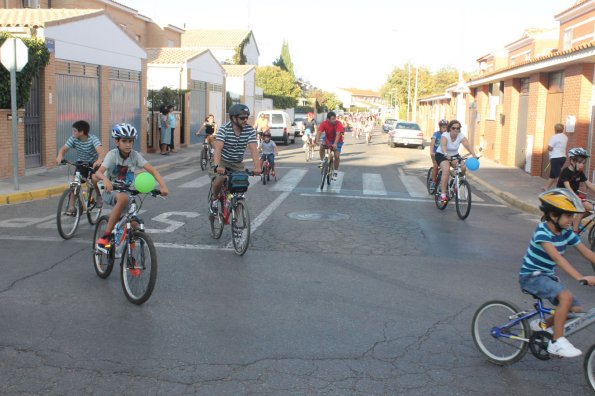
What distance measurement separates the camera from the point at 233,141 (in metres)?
8.38

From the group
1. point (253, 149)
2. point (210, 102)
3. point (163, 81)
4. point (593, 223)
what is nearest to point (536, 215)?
point (593, 223)

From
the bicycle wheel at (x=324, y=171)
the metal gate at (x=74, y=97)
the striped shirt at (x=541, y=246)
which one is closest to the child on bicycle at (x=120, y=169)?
the striped shirt at (x=541, y=246)

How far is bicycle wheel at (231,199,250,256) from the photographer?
7.97 meters

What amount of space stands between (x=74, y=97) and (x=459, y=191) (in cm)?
1249

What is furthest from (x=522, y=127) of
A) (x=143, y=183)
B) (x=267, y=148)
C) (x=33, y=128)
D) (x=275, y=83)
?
(x=275, y=83)

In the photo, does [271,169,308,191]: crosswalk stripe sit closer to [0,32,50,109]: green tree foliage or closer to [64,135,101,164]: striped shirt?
[64,135,101,164]: striped shirt

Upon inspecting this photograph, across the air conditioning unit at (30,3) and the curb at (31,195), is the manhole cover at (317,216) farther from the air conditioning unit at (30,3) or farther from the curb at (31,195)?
the air conditioning unit at (30,3)

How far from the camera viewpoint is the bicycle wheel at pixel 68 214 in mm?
8680

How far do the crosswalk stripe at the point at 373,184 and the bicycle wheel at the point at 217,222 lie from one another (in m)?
6.27

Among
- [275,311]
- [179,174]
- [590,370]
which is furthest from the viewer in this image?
[179,174]

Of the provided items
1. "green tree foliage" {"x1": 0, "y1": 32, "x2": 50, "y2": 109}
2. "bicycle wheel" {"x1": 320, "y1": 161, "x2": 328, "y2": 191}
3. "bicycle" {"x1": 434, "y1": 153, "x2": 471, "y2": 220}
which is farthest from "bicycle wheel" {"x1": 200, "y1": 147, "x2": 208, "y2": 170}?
"bicycle" {"x1": 434, "y1": 153, "x2": 471, "y2": 220}

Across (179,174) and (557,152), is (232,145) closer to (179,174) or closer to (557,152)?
(557,152)

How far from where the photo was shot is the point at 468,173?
21.3 m

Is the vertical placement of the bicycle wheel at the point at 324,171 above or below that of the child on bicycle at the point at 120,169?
below
